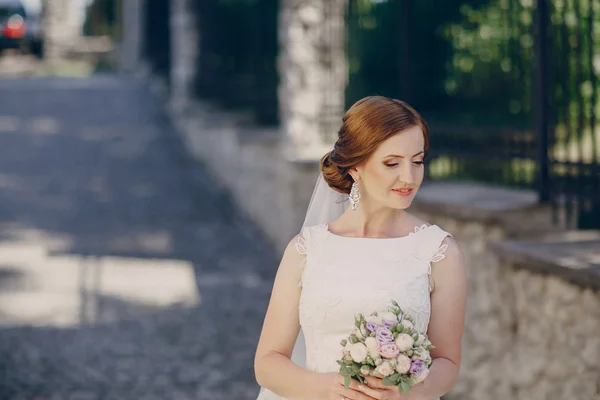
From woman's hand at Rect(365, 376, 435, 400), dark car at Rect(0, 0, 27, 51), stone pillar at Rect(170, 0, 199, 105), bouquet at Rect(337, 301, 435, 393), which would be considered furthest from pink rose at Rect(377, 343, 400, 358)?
dark car at Rect(0, 0, 27, 51)

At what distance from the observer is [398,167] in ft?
9.00

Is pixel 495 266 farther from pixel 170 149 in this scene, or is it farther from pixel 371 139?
A: pixel 170 149

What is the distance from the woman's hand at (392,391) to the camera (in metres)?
2.54

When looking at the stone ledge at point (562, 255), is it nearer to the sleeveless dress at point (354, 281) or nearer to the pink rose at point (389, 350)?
the sleeveless dress at point (354, 281)

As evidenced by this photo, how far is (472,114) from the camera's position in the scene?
736 centimetres

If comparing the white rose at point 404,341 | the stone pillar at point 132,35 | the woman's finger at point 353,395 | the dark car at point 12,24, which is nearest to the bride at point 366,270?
the woman's finger at point 353,395

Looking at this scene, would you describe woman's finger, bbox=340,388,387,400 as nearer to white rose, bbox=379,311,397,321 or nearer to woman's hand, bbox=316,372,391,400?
woman's hand, bbox=316,372,391,400

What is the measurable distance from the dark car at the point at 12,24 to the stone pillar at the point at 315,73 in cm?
1805

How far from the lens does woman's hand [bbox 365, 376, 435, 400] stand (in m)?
2.54

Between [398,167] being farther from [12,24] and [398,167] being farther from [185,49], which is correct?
[12,24]

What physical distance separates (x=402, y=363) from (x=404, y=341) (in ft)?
0.18

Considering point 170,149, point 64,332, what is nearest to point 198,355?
point 64,332

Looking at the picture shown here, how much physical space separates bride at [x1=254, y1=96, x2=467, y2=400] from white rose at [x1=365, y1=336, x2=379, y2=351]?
178 millimetres

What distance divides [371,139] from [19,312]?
4.76 meters
